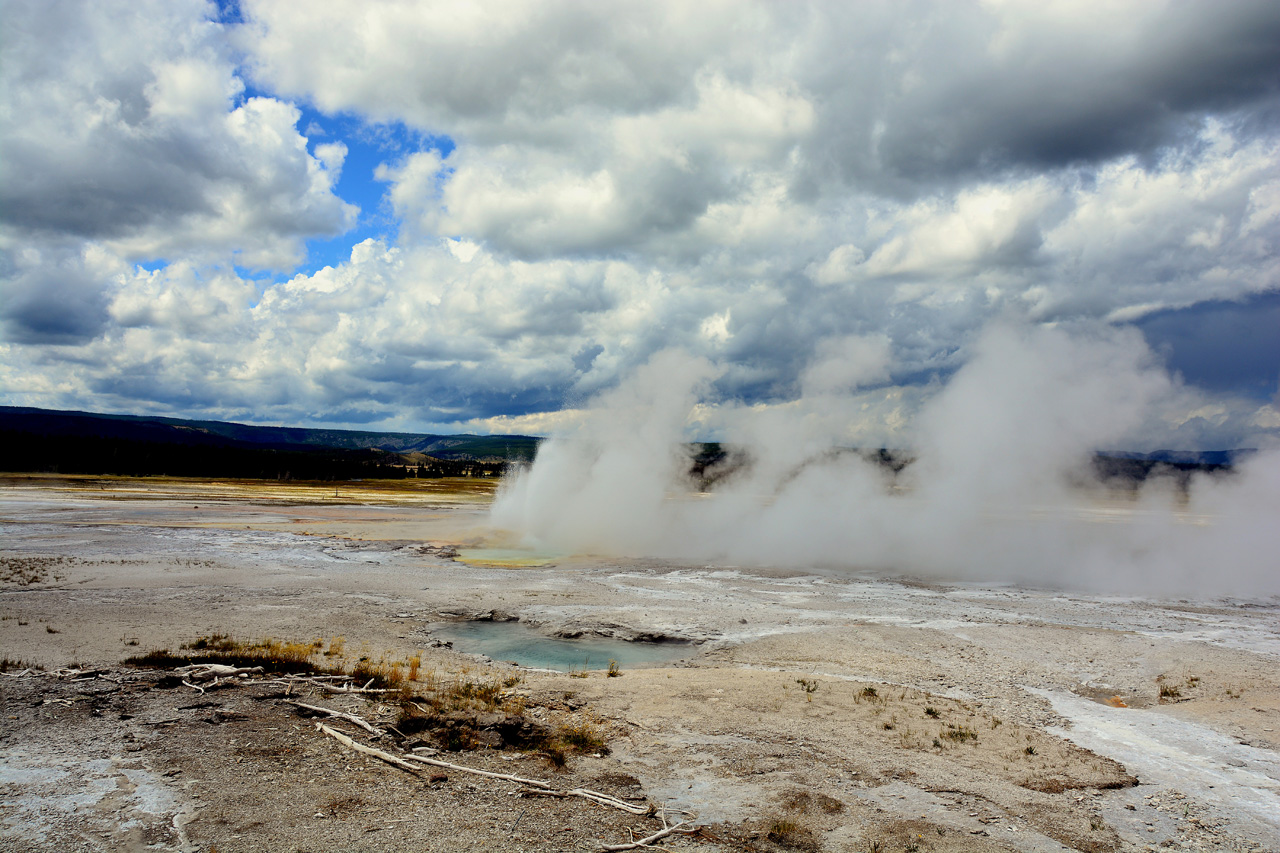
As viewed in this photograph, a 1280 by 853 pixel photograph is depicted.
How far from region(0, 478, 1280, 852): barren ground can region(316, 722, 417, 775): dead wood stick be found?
4.6 inches

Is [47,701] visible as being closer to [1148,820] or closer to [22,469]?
[1148,820]

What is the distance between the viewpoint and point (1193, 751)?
941 centimetres

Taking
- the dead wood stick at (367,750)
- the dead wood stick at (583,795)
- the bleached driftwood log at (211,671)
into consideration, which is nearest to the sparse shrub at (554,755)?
the dead wood stick at (583,795)

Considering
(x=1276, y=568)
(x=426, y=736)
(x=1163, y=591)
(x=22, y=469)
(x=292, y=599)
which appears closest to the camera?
(x=426, y=736)

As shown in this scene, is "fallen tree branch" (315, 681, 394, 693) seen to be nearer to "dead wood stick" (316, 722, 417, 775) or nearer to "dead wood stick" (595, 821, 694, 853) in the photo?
"dead wood stick" (316, 722, 417, 775)

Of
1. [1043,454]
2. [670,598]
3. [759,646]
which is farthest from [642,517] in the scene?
[759,646]

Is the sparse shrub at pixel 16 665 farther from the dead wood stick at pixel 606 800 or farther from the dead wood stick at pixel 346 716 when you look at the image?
the dead wood stick at pixel 606 800

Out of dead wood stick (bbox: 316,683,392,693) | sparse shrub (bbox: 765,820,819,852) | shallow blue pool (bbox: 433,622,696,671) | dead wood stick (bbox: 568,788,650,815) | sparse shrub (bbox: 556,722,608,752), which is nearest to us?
sparse shrub (bbox: 765,820,819,852)

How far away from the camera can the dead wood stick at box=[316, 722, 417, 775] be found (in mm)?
7500

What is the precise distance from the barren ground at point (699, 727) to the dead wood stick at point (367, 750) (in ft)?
0.38

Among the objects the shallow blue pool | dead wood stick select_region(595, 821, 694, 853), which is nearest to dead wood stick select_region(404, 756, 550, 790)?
Answer: dead wood stick select_region(595, 821, 694, 853)

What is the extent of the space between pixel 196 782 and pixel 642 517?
32.6 m

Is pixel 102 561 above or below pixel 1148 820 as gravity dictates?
below

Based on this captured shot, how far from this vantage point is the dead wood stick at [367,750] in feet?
24.6
